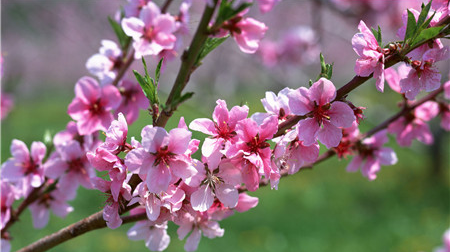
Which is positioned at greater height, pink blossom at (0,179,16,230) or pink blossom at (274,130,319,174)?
pink blossom at (274,130,319,174)

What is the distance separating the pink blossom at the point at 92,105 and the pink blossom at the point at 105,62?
0.19 feet

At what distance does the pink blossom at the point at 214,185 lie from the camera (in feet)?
2.31

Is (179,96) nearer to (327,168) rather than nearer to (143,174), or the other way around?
(143,174)

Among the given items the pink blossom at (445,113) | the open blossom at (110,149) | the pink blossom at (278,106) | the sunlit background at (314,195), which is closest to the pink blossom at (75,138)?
the open blossom at (110,149)

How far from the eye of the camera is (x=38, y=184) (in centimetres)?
100

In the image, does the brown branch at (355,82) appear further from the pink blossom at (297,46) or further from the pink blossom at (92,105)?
the pink blossom at (297,46)

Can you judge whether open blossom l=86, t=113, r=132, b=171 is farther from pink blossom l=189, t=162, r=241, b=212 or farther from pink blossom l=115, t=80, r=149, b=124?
pink blossom l=115, t=80, r=149, b=124

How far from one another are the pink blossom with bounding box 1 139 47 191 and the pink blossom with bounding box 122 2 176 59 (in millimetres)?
359

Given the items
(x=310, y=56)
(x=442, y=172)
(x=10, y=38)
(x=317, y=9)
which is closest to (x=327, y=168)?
(x=442, y=172)

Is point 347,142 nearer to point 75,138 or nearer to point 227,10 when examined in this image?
point 227,10

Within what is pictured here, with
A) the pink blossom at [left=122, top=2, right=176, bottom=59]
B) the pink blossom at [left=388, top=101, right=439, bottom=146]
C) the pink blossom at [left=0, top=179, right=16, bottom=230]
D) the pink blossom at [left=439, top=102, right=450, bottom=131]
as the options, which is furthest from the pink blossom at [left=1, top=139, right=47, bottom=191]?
the pink blossom at [left=439, top=102, right=450, bottom=131]

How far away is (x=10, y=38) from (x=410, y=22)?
9.83 meters

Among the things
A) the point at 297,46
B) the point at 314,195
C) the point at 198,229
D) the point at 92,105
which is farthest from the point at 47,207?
the point at 314,195

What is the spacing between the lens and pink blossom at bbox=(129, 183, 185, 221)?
27.7 inches
